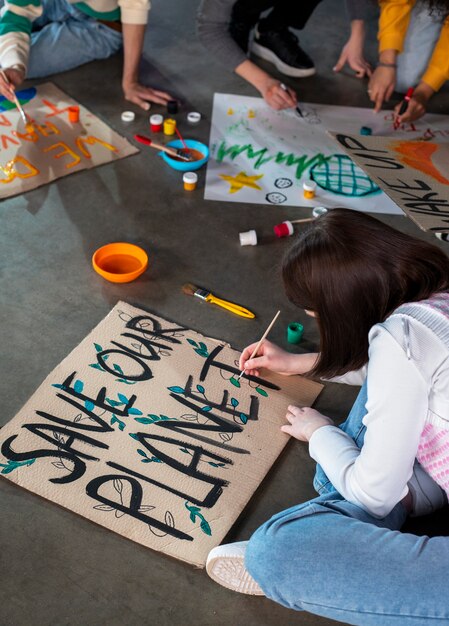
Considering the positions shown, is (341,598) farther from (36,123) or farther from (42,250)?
(36,123)

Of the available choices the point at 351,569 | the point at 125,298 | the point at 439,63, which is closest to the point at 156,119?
the point at 125,298

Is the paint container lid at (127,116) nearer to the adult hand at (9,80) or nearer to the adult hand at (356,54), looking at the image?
the adult hand at (9,80)

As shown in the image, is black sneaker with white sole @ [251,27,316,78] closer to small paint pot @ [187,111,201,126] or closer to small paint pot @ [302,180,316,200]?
small paint pot @ [187,111,201,126]

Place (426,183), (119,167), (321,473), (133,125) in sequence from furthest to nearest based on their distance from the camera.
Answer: (133,125), (119,167), (426,183), (321,473)

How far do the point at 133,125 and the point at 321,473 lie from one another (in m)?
1.37

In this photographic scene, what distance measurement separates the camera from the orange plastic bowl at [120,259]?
172 cm

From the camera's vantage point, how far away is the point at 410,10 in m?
2.33

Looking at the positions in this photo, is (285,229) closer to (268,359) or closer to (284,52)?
(268,359)

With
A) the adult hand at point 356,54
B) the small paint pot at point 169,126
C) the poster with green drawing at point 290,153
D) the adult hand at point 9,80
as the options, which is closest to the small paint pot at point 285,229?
the poster with green drawing at point 290,153

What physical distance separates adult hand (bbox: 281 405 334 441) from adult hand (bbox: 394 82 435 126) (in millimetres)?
1274

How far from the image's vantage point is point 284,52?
2.57 metres

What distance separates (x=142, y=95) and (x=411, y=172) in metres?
1.10

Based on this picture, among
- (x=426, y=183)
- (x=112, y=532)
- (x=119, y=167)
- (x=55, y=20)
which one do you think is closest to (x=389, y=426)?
(x=112, y=532)

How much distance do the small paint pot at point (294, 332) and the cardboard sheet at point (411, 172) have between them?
39 cm
